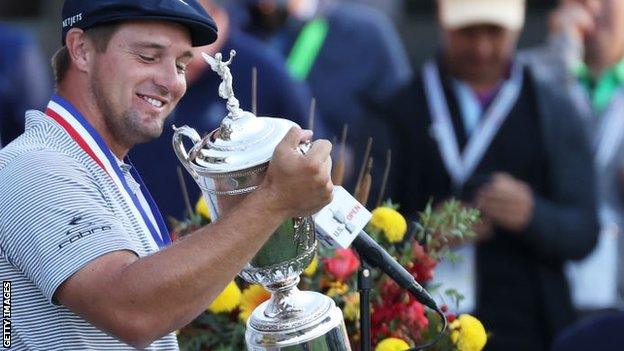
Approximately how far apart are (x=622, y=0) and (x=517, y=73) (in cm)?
125

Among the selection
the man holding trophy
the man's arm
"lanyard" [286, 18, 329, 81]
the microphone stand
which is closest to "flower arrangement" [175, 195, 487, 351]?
the microphone stand

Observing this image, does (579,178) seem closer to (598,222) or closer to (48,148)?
(598,222)

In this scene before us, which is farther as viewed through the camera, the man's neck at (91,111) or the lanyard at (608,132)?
the lanyard at (608,132)

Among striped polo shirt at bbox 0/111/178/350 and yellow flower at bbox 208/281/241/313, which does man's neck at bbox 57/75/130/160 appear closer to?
striped polo shirt at bbox 0/111/178/350

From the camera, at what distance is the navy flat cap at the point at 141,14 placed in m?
3.02

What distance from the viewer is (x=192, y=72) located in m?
5.98

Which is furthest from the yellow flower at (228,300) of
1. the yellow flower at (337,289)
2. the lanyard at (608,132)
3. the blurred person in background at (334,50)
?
the lanyard at (608,132)

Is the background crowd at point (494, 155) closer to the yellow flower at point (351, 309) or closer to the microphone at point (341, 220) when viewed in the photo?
the yellow flower at point (351, 309)

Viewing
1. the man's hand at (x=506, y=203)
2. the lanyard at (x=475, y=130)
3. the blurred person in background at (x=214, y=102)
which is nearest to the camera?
the blurred person in background at (x=214, y=102)

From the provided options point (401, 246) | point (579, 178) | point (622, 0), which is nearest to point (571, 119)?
point (579, 178)

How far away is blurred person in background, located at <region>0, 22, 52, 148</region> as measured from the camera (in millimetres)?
7160

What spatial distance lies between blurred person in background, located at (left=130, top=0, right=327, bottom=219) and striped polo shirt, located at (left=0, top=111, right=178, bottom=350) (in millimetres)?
2460

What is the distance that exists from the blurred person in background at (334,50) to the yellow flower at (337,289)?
9.73ft

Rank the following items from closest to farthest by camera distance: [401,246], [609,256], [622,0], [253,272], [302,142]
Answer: [302,142] < [253,272] < [401,246] < [609,256] < [622,0]
